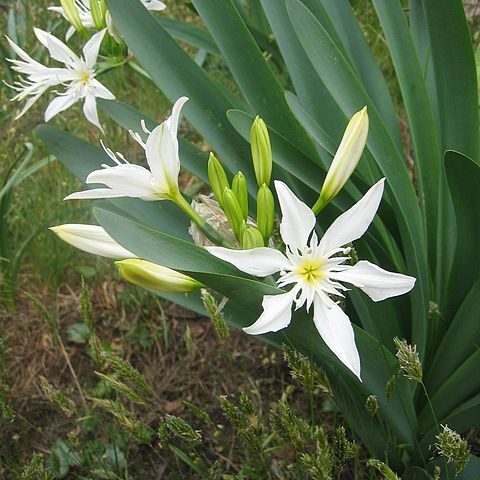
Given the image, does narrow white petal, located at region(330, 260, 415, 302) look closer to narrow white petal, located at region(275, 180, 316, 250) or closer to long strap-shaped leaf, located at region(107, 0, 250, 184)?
narrow white petal, located at region(275, 180, 316, 250)

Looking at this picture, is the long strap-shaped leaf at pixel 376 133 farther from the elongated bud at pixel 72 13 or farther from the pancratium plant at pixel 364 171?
the elongated bud at pixel 72 13

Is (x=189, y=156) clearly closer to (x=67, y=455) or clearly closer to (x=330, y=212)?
(x=330, y=212)

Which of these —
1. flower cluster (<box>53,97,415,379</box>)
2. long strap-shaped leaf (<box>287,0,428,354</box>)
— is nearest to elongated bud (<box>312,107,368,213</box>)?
→ flower cluster (<box>53,97,415,379</box>)

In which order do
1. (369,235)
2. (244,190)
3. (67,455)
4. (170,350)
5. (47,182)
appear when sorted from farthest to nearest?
1. (47,182)
2. (170,350)
3. (67,455)
4. (369,235)
5. (244,190)

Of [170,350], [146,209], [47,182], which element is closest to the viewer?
[146,209]

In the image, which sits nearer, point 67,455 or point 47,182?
point 67,455

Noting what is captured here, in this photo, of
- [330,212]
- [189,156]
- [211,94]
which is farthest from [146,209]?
[330,212]

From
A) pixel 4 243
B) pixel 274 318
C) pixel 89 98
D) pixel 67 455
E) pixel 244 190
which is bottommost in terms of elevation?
pixel 67 455
